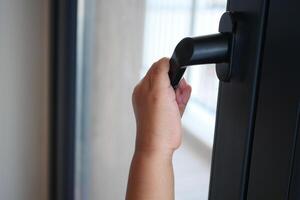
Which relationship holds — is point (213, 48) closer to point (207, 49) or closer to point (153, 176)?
point (207, 49)

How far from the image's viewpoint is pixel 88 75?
1.09 metres

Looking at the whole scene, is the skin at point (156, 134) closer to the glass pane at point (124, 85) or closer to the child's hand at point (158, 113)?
the child's hand at point (158, 113)

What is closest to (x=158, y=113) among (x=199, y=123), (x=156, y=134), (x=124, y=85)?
(x=156, y=134)

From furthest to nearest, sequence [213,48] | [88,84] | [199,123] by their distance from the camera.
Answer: [88,84] → [199,123] → [213,48]

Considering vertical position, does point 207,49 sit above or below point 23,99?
above

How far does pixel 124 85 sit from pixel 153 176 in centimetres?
55

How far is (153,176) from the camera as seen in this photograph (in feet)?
1.42

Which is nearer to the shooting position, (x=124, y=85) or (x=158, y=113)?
(x=158, y=113)

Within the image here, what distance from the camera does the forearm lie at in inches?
17.0

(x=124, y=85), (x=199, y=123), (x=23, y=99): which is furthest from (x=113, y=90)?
(x=199, y=123)

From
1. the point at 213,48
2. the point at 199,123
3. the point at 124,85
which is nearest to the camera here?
the point at 213,48

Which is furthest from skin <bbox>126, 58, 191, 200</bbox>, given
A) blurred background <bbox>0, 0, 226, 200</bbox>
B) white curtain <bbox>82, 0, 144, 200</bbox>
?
white curtain <bbox>82, 0, 144, 200</bbox>

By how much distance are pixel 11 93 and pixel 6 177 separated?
0.86ft

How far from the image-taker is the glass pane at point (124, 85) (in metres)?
0.60
